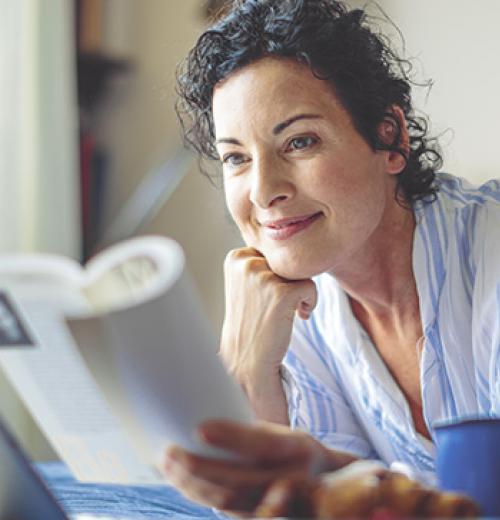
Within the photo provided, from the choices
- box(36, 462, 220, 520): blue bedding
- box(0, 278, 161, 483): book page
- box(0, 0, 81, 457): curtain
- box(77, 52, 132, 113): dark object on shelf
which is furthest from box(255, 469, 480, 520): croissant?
box(77, 52, 132, 113): dark object on shelf

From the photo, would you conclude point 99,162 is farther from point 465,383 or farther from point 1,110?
point 465,383

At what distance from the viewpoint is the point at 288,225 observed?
45.6 inches

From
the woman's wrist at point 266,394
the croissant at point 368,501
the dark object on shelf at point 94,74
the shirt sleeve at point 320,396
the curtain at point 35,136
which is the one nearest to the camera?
the croissant at point 368,501

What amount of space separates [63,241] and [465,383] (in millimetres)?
1425

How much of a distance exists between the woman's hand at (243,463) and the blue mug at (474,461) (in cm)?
11

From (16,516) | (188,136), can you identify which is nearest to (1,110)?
(188,136)

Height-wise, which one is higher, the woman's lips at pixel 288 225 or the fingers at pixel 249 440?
the woman's lips at pixel 288 225

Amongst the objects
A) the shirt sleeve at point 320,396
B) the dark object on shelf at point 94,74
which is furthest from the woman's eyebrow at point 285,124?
the dark object on shelf at point 94,74

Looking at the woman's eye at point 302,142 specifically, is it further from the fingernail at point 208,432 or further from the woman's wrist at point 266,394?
the fingernail at point 208,432

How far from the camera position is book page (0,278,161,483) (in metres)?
0.62

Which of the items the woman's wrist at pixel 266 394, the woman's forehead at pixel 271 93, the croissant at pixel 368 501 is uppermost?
the woman's forehead at pixel 271 93

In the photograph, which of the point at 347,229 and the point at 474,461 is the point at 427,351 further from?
the point at 474,461

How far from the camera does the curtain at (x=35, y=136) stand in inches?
91.5

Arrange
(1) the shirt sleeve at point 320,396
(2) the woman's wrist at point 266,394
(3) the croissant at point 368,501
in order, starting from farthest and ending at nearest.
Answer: (1) the shirt sleeve at point 320,396
(2) the woman's wrist at point 266,394
(3) the croissant at point 368,501
